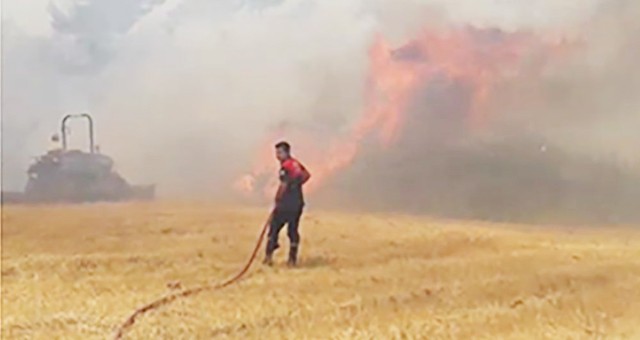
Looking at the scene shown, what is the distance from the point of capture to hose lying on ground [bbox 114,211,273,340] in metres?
2.94

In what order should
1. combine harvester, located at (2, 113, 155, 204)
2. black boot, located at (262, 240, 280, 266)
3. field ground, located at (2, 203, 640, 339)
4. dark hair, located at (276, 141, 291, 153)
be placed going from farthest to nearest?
combine harvester, located at (2, 113, 155, 204), black boot, located at (262, 240, 280, 266), dark hair, located at (276, 141, 291, 153), field ground, located at (2, 203, 640, 339)

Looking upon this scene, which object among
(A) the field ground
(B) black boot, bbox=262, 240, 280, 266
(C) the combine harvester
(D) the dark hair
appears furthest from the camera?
(C) the combine harvester

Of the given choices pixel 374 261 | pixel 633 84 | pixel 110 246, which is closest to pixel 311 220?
pixel 374 261

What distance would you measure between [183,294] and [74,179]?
996 mm

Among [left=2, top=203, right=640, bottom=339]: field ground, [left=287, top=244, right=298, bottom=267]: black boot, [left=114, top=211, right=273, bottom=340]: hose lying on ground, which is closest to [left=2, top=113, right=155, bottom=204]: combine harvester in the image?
[left=2, top=203, right=640, bottom=339]: field ground

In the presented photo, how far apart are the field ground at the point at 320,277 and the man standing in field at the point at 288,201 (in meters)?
0.08

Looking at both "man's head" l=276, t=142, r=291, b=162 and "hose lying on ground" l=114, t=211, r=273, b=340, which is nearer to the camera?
"hose lying on ground" l=114, t=211, r=273, b=340

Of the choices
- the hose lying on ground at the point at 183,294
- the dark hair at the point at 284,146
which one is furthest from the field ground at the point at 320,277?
the dark hair at the point at 284,146

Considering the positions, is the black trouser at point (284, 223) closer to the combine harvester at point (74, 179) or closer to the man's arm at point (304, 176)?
the man's arm at point (304, 176)

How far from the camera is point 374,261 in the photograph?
3510 mm

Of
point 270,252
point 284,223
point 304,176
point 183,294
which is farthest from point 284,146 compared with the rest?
point 183,294

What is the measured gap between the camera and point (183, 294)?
324cm

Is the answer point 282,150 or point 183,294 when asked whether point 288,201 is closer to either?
point 282,150

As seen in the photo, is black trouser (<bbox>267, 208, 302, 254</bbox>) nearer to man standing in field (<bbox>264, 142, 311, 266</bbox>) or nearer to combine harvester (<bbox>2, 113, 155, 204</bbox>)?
man standing in field (<bbox>264, 142, 311, 266</bbox>)
